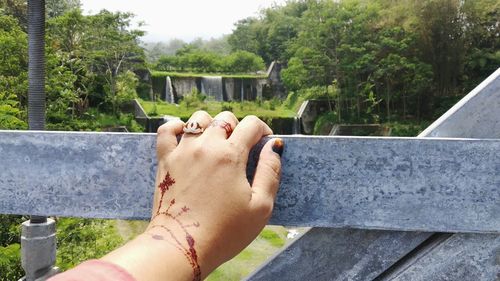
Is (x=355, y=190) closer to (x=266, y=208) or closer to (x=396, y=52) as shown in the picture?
(x=266, y=208)

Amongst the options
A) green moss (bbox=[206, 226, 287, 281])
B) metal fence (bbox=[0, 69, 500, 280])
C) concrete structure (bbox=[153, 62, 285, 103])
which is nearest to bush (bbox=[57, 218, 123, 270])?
green moss (bbox=[206, 226, 287, 281])

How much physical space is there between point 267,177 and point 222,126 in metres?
0.12

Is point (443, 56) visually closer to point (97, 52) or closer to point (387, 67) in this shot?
point (387, 67)

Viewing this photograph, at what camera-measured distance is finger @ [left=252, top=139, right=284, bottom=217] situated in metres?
0.74

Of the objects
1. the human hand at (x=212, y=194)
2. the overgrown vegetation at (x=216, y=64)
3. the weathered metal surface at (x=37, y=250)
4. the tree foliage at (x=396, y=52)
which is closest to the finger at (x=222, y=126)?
the human hand at (x=212, y=194)

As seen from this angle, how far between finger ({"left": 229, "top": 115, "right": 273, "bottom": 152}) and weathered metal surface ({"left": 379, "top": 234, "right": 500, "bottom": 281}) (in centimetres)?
38

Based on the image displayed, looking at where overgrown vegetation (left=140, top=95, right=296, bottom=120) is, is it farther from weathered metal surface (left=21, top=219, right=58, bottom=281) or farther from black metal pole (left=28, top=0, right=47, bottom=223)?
black metal pole (left=28, top=0, right=47, bottom=223)

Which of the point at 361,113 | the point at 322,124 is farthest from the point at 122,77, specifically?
the point at 361,113

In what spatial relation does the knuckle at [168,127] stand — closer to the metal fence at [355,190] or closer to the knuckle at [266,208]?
the metal fence at [355,190]

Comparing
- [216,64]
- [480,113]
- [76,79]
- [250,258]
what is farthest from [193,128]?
[216,64]

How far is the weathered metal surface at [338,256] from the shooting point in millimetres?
862

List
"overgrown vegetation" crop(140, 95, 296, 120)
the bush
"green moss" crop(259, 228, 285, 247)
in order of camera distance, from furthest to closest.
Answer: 1. "overgrown vegetation" crop(140, 95, 296, 120)
2. "green moss" crop(259, 228, 285, 247)
3. the bush

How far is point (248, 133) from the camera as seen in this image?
0.77 metres

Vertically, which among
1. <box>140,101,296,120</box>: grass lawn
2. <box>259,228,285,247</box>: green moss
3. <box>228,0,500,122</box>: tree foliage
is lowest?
<box>259,228,285,247</box>: green moss
